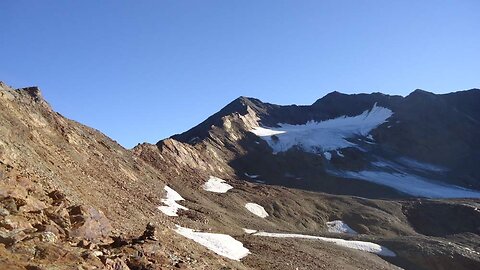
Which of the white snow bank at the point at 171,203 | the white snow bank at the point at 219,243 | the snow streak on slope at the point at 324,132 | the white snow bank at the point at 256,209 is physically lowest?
the white snow bank at the point at 256,209

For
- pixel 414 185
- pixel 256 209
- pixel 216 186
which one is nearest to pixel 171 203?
pixel 256 209

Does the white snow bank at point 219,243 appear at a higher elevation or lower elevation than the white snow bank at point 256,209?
higher

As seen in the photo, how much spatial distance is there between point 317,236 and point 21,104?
35759 millimetres

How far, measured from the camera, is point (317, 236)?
175 ft

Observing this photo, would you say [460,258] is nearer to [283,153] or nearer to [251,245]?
[251,245]

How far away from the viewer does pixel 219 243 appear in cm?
3481

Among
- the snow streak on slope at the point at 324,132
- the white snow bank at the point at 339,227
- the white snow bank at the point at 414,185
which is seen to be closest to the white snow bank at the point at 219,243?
the white snow bank at the point at 339,227

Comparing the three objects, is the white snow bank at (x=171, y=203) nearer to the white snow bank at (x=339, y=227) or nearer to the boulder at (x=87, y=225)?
the boulder at (x=87, y=225)

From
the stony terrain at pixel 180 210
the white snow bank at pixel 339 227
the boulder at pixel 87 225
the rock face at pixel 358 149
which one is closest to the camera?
the stony terrain at pixel 180 210

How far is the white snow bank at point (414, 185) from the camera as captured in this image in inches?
4508

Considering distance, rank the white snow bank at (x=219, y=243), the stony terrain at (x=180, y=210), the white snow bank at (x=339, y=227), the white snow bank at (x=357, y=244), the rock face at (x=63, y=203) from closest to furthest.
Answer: the rock face at (x=63, y=203), the stony terrain at (x=180, y=210), the white snow bank at (x=219, y=243), the white snow bank at (x=357, y=244), the white snow bank at (x=339, y=227)

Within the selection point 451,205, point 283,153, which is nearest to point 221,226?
point 451,205

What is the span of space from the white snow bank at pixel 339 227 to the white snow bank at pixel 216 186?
1912 cm

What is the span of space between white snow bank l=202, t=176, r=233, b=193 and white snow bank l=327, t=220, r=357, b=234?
19.1 m
